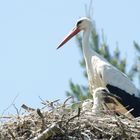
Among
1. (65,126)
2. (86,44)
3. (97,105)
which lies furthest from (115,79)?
(65,126)

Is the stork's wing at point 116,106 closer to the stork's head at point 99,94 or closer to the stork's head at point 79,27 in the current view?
the stork's head at point 99,94

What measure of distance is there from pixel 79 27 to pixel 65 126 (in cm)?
495

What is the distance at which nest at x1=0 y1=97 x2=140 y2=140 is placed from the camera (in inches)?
461

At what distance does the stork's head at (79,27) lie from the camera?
1648cm

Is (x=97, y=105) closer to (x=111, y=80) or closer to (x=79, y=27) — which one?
(x=111, y=80)

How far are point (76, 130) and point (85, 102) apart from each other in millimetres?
1963

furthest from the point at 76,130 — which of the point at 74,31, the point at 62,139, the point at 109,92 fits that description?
the point at 74,31

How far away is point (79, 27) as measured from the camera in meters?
16.6

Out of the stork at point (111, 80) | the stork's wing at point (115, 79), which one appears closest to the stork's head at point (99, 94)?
the stork at point (111, 80)

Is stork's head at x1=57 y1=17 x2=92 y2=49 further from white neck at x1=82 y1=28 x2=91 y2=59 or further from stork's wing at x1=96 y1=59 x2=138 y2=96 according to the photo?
stork's wing at x1=96 y1=59 x2=138 y2=96

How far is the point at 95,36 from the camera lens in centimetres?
1902

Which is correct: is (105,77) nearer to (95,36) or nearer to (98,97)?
(98,97)

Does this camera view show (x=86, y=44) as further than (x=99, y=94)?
Yes

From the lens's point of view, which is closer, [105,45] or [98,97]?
[98,97]
